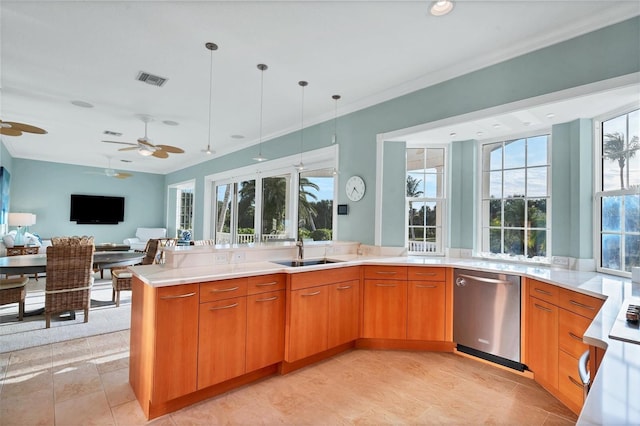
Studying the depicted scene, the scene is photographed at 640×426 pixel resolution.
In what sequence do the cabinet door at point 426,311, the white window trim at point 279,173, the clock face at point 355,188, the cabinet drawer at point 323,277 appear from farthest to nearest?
1. the white window trim at point 279,173
2. the clock face at point 355,188
3. the cabinet door at point 426,311
4. the cabinet drawer at point 323,277

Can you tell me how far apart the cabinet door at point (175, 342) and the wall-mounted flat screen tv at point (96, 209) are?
9.26 meters

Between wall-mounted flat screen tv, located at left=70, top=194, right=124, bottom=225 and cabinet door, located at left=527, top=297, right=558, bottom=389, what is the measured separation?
1078 cm

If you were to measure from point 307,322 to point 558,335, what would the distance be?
1.93 metres

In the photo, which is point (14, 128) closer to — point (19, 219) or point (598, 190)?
point (19, 219)

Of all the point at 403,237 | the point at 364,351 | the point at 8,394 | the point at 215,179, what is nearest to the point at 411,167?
the point at 403,237

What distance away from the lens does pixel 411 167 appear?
410 centimetres

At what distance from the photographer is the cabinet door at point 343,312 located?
2.99 m

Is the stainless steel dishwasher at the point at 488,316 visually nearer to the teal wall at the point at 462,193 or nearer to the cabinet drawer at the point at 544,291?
the cabinet drawer at the point at 544,291

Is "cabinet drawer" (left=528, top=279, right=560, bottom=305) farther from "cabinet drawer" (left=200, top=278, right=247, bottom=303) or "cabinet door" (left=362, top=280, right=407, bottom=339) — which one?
"cabinet drawer" (left=200, top=278, right=247, bottom=303)

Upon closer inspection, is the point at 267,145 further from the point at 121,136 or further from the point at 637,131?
the point at 637,131

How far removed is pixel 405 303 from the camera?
10.5 ft

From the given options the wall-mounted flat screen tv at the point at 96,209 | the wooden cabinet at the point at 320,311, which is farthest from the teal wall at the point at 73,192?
the wooden cabinet at the point at 320,311

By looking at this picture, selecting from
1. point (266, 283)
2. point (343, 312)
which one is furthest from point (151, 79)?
point (343, 312)

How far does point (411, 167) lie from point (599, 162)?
1.84 m
